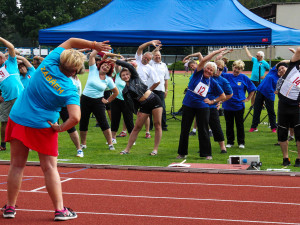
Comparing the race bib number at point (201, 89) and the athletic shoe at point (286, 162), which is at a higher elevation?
the race bib number at point (201, 89)

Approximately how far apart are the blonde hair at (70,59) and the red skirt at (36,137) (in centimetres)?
69

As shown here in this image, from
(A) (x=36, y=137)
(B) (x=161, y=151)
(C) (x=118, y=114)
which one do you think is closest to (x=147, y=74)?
(C) (x=118, y=114)

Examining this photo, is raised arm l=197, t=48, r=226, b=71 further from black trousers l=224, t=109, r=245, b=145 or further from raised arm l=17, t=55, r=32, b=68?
raised arm l=17, t=55, r=32, b=68

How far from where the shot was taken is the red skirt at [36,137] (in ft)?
17.8

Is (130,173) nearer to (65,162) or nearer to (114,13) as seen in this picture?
(65,162)

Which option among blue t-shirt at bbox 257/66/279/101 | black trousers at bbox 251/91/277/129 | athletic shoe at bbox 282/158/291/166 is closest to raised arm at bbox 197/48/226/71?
athletic shoe at bbox 282/158/291/166

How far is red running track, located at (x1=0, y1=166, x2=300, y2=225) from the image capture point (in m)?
5.79

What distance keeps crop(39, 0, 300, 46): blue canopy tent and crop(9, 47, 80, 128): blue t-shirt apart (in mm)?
8712

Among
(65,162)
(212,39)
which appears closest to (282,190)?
(65,162)

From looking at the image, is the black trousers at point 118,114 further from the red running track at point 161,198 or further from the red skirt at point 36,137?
the red skirt at point 36,137

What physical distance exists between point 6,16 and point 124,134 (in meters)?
72.3

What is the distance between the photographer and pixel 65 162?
375 inches

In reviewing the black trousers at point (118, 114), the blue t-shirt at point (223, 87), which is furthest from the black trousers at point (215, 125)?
the black trousers at point (118, 114)

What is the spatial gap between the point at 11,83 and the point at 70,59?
18.7ft
